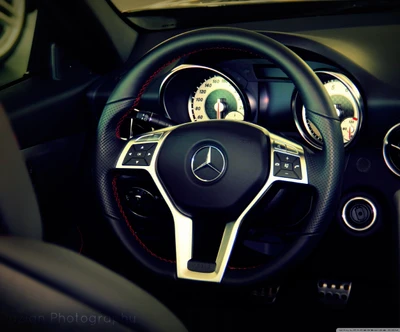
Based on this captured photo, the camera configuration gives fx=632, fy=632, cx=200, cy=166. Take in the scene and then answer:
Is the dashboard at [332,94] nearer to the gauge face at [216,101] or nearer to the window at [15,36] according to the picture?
the gauge face at [216,101]

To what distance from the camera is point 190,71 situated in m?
1.99

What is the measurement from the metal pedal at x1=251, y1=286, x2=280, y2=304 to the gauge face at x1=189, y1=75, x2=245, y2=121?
546mm

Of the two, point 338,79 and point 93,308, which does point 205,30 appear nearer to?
point 338,79

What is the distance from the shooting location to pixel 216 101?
1964 millimetres

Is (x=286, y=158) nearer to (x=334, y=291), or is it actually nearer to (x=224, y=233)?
(x=224, y=233)

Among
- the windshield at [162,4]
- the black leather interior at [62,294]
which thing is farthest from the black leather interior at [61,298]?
the windshield at [162,4]

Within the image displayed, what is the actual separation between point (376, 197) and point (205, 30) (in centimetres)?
73

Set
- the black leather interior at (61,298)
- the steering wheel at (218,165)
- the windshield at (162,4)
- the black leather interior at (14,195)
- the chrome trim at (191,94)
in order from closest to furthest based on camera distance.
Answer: the black leather interior at (61,298) < the black leather interior at (14,195) < the steering wheel at (218,165) < the chrome trim at (191,94) < the windshield at (162,4)

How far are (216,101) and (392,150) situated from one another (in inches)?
21.5

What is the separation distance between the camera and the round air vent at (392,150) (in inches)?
69.9

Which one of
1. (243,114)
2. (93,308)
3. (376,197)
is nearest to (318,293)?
(376,197)

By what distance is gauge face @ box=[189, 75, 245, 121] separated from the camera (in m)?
1.93

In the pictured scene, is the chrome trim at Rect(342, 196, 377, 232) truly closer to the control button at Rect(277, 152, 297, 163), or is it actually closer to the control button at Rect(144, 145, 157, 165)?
the control button at Rect(277, 152, 297, 163)

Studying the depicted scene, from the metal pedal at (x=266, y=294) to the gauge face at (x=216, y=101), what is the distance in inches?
21.5
